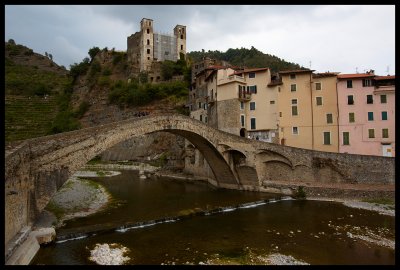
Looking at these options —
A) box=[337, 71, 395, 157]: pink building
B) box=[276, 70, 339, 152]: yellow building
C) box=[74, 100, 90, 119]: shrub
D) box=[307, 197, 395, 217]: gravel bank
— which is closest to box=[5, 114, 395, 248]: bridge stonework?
box=[307, 197, 395, 217]: gravel bank

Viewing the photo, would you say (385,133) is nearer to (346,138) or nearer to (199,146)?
(346,138)

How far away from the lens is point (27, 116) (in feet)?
197

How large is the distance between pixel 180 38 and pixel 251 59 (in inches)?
710

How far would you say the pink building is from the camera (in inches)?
1064

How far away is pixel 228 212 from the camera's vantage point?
1936 cm

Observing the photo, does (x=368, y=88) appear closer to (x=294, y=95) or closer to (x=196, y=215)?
(x=294, y=95)

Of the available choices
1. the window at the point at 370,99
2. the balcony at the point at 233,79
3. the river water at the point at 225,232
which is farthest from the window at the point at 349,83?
the river water at the point at 225,232

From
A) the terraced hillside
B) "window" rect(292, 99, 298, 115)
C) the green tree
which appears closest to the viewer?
"window" rect(292, 99, 298, 115)

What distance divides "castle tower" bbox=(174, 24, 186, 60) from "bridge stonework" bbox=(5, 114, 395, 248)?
49.3 metres

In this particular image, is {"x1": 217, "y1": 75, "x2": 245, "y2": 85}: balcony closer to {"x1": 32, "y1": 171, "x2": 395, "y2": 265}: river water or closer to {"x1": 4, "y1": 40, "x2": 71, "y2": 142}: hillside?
{"x1": 32, "y1": 171, "x2": 395, "y2": 265}: river water

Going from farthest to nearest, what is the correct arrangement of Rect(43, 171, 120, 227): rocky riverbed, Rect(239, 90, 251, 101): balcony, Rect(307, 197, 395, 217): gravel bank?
Rect(239, 90, 251, 101): balcony, Rect(307, 197, 395, 217): gravel bank, Rect(43, 171, 120, 227): rocky riverbed

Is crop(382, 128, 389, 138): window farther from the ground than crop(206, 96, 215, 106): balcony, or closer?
closer

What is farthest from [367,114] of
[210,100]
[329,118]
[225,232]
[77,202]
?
[77,202]

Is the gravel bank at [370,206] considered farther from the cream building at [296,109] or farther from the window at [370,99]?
the window at [370,99]
